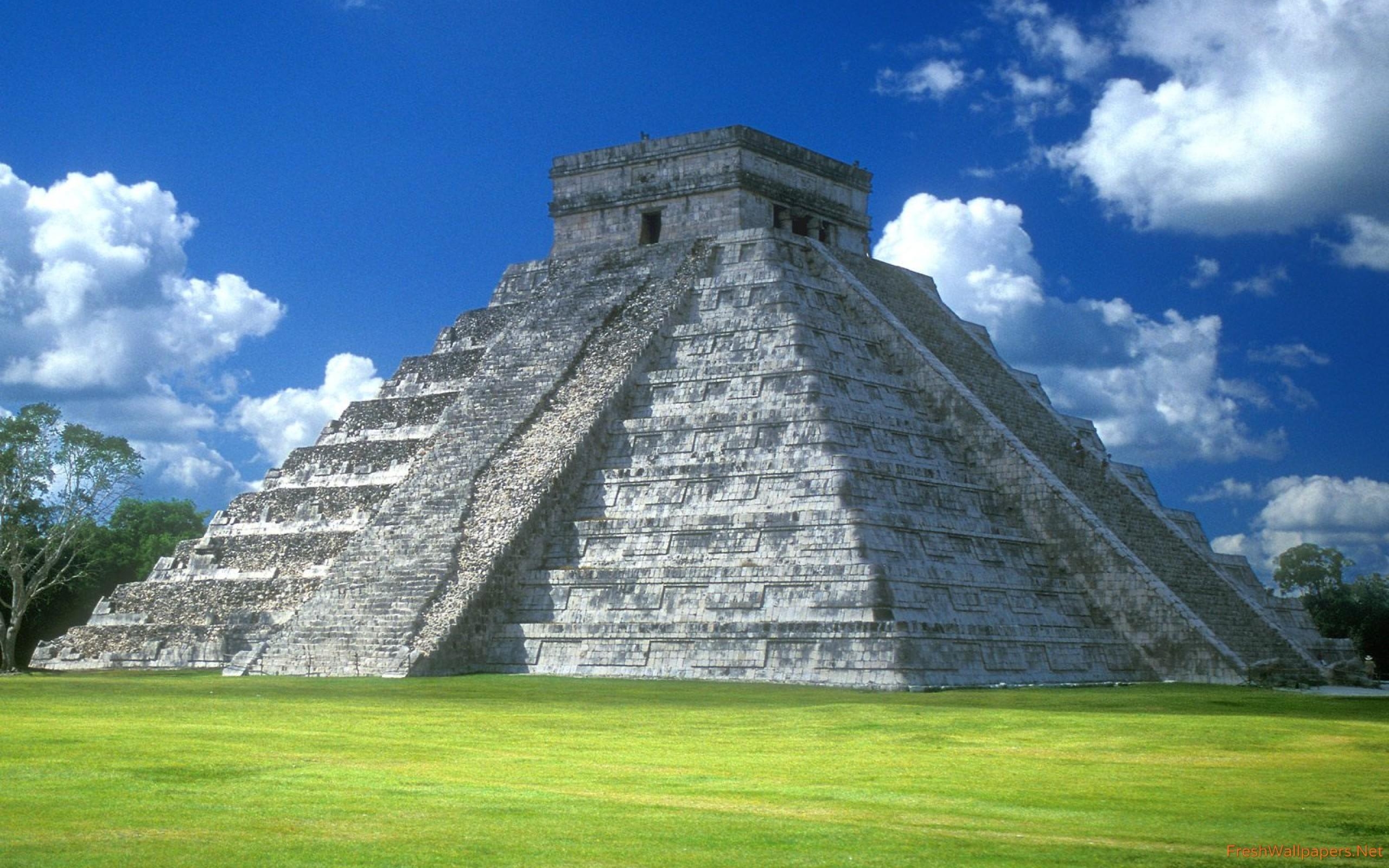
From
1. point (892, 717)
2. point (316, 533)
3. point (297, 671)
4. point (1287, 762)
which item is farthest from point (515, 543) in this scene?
point (1287, 762)

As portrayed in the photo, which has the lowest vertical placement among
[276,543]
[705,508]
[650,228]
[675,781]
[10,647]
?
[675,781]

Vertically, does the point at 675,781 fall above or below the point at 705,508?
below

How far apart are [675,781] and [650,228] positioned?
22534 mm

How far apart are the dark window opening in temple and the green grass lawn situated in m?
15.0

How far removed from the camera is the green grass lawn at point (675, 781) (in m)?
8.35

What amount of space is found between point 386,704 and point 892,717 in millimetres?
5783

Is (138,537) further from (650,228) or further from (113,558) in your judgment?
(650,228)

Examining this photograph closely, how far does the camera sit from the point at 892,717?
16.6 metres

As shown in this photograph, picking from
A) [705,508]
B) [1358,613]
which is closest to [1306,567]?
[1358,613]

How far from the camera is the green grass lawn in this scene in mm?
8352

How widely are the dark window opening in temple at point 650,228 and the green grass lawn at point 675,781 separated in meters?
15.0

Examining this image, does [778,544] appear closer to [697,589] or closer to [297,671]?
[697,589]

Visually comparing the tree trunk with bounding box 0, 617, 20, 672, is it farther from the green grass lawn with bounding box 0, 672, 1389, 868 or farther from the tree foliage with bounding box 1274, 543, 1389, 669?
the tree foliage with bounding box 1274, 543, 1389, 669

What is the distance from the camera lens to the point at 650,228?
107 ft
